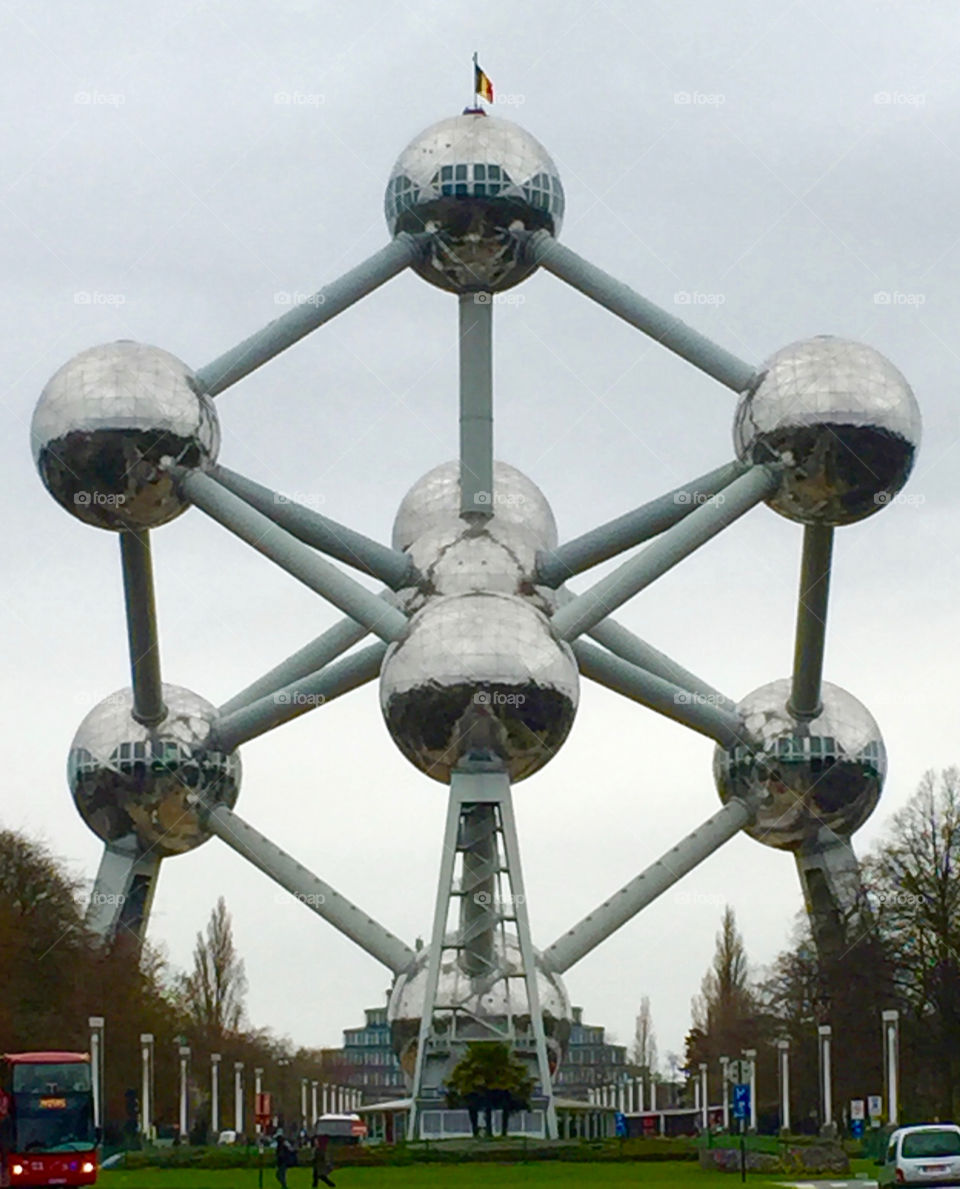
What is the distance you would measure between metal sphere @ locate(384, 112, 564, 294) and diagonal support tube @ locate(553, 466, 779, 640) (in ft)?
13.5

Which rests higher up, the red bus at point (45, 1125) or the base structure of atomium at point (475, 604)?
the base structure of atomium at point (475, 604)

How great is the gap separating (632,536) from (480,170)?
5.16 metres

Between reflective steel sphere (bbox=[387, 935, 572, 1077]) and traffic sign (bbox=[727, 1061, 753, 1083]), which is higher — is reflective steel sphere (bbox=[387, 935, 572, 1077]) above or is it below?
above

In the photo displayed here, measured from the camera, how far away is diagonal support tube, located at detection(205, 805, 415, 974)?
120ft

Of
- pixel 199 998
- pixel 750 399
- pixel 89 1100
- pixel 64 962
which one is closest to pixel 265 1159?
pixel 64 962

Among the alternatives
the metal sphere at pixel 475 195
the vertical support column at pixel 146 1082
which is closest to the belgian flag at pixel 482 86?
the metal sphere at pixel 475 195

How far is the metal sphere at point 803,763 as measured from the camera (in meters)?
37.5

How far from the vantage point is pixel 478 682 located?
32.1 m

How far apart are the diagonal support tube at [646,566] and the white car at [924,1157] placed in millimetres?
12617

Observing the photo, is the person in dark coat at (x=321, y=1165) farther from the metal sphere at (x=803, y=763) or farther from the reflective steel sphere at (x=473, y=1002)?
the metal sphere at (x=803, y=763)

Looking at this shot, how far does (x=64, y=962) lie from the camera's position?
124 feet

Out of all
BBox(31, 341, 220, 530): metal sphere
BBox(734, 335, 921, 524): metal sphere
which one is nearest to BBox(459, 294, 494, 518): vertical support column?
BBox(31, 341, 220, 530): metal sphere

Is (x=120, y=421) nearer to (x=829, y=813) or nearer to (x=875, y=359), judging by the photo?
(x=875, y=359)

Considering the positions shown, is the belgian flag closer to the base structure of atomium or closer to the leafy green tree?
the base structure of atomium
